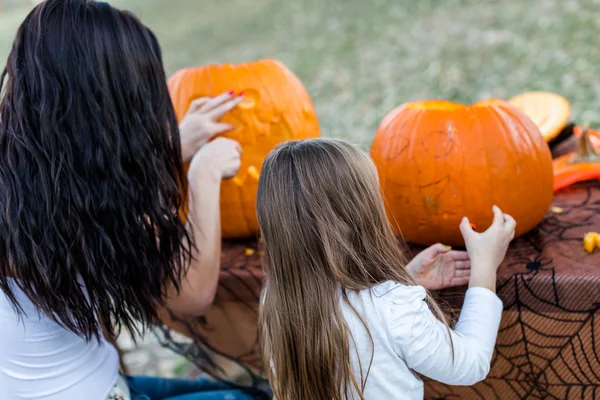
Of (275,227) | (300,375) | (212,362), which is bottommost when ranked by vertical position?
(212,362)

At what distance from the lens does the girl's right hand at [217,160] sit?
4.96ft

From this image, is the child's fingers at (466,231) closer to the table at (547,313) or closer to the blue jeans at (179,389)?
the table at (547,313)

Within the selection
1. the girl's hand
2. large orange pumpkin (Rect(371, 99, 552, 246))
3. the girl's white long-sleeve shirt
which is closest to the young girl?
the girl's white long-sleeve shirt

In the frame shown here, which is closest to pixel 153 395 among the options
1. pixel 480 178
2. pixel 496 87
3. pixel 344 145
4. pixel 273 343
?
pixel 273 343

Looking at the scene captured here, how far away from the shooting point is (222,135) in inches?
68.7

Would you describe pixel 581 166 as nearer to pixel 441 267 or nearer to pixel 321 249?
pixel 441 267

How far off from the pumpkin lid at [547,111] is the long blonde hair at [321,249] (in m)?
1.07

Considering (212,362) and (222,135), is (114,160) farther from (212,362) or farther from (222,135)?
(212,362)

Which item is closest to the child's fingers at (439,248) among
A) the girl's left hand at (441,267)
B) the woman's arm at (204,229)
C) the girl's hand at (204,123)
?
the girl's left hand at (441,267)

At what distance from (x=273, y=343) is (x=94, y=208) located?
47 centimetres

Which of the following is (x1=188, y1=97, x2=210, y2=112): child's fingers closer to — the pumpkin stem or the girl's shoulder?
the girl's shoulder

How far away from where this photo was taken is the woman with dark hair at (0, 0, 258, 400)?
1.17 m

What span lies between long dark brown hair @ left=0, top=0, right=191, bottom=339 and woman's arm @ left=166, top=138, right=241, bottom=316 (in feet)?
0.55

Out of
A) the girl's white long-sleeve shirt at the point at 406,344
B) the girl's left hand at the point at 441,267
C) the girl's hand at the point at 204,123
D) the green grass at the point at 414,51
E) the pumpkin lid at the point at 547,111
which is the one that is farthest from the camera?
the green grass at the point at 414,51
